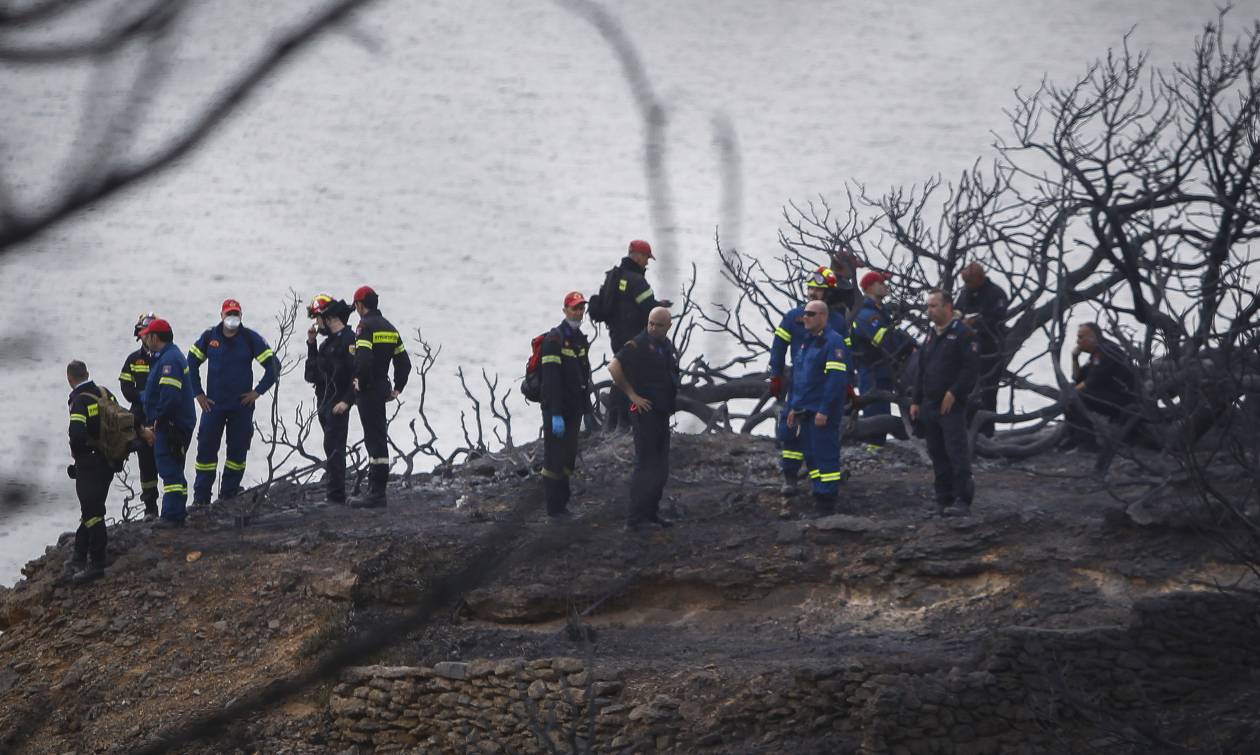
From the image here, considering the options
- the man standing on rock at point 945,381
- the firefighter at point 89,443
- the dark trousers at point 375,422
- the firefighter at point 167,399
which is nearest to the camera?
the firefighter at point 89,443

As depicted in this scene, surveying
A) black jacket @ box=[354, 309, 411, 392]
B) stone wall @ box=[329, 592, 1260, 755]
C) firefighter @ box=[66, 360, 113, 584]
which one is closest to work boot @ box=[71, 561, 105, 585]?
firefighter @ box=[66, 360, 113, 584]

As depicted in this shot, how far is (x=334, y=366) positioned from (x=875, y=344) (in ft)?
14.8

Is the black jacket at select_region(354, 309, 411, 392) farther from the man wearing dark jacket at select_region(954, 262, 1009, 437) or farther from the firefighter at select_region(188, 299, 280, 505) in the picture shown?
the man wearing dark jacket at select_region(954, 262, 1009, 437)

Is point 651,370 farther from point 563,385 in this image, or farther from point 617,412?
point 617,412

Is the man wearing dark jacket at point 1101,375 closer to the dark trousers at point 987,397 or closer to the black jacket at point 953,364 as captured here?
the dark trousers at point 987,397

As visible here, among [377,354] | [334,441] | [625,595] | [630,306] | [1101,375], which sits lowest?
[625,595]

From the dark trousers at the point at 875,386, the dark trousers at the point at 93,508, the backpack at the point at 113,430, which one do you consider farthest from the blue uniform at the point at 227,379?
the dark trousers at the point at 875,386

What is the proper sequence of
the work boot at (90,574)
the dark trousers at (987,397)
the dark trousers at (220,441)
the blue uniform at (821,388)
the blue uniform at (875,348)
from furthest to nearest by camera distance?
the dark trousers at (987,397), the blue uniform at (875,348), the dark trousers at (220,441), the work boot at (90,574), the blue uniform at (821,388)

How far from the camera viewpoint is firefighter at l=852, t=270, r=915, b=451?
42.4 ft

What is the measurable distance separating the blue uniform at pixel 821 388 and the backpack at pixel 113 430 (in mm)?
4778

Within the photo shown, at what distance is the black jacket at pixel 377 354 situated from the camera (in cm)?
1181

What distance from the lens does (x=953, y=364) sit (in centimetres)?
1075

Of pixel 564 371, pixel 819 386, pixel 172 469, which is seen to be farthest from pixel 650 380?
pixel 172 469

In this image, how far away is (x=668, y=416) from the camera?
34.7ft
